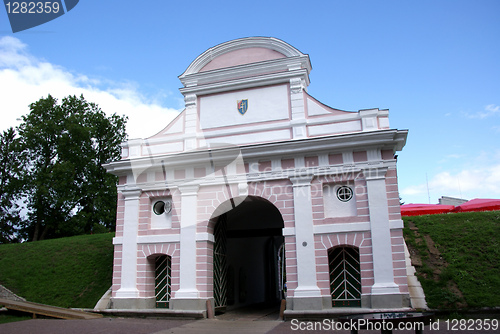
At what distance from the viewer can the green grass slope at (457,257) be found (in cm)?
1158

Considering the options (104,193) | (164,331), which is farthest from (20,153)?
(164,331)

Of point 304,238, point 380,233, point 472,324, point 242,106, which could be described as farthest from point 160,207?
point 472,324

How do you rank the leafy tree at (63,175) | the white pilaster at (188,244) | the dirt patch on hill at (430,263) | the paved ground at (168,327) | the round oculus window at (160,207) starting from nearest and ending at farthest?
the paved ground at (168,327)
the dirt patch on hill at (430,263)
the white pilaster at (188,244)
the round oculus window at (160,207)
the leafy tree at (63,175)

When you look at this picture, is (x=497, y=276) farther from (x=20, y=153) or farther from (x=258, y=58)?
(x=20, y=153)

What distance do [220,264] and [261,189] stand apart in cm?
331

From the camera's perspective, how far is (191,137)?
14.8m

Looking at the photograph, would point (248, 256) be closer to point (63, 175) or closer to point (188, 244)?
point (188, 244)

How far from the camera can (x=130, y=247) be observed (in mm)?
14297

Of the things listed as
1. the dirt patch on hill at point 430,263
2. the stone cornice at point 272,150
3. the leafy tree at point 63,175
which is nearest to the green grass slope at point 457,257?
the dirt patch on hill at point 430,263

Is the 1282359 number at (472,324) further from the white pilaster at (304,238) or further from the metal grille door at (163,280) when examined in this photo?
the metal grille door at (163,280)

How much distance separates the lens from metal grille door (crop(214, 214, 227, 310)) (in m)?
14.4

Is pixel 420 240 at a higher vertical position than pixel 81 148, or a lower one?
lower

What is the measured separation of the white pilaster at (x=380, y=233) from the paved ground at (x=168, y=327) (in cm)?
173

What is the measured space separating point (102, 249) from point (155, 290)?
4.72 metres
